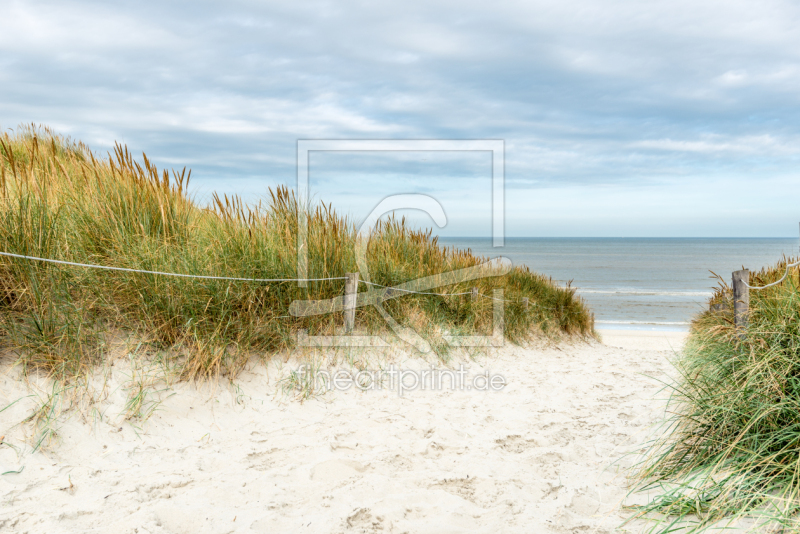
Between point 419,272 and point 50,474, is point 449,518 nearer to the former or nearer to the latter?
point 50,474

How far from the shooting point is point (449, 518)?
2521mm

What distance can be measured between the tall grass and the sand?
303 mm

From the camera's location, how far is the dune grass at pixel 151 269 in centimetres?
356

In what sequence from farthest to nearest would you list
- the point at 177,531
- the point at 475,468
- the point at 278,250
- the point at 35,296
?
the point at 278,250 < the point at 35,296 < the point at 475,468 < the point at 177,531

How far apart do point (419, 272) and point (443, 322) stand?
2.66 ft

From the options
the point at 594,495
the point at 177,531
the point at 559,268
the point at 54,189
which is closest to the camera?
the point at 177,531

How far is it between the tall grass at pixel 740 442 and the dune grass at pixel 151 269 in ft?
10.4

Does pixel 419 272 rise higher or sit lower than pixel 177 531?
higher

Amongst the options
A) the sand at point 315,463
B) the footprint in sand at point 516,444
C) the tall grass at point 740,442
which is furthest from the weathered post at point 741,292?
the footprint in sand at point 516,444

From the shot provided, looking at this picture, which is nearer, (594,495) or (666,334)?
(594,495)

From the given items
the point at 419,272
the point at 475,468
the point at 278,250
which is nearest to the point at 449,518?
the point at 475,468
